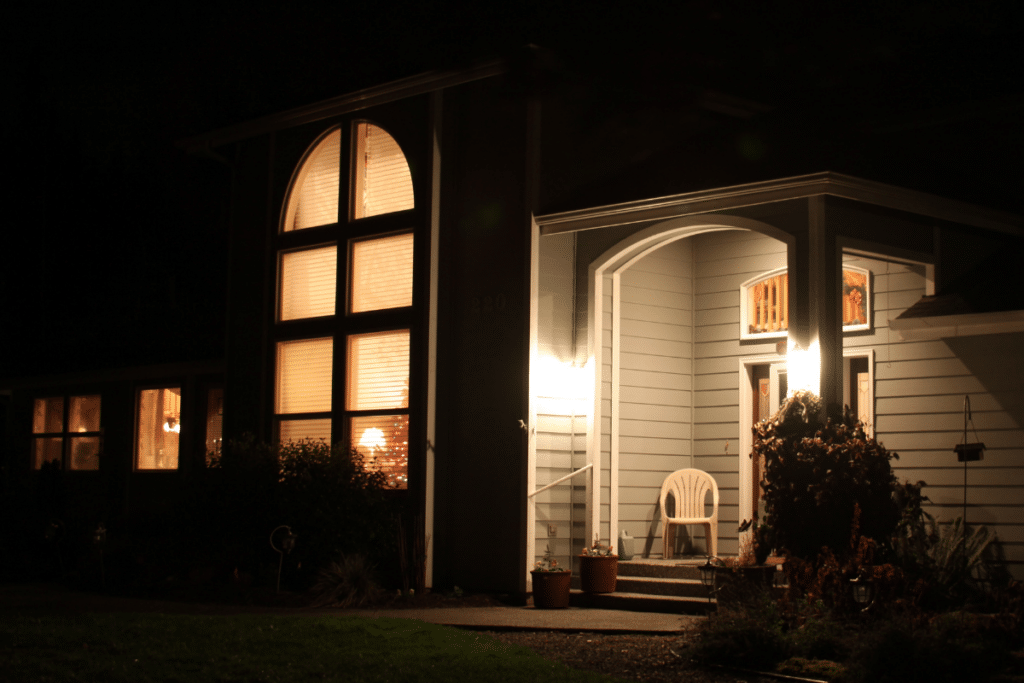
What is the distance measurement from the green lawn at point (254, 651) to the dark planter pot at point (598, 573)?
223cm

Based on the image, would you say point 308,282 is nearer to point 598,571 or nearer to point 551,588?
point 551,588

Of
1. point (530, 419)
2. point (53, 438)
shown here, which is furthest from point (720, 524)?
point (53, 438)

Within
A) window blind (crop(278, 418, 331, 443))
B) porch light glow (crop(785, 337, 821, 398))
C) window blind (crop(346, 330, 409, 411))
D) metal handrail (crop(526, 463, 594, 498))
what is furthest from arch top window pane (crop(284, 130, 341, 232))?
porch light glow (crop(785, 337, 821, 398))

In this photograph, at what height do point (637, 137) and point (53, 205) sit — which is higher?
point (53, 205)

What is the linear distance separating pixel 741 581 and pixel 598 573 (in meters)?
1.99

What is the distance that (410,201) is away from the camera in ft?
41.3

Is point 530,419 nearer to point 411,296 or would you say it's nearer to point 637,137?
point 411,296

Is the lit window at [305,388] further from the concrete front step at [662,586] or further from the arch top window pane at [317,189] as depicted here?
the concrete front step at [662,586]

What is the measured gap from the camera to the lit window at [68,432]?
18362 mm

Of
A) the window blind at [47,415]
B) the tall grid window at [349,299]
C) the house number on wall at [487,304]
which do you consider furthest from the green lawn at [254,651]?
the window blind at [47,415]

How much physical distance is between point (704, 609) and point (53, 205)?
89.3 ft

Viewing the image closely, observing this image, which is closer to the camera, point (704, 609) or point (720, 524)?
point (704, 609)

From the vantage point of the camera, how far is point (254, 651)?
300 inches

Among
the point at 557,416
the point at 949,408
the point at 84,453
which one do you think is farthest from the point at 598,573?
the point at 84,453
